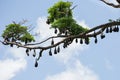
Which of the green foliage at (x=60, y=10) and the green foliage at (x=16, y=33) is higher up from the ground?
the green foliage at (x=60, y=10)

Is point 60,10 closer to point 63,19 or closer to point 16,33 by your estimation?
point 63,19

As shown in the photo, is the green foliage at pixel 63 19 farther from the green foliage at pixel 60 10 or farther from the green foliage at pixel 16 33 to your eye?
the green foliage at pixel 16 33

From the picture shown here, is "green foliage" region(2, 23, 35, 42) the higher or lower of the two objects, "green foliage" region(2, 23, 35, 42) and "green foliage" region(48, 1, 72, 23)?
the lower

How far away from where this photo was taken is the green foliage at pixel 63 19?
95.3 feet

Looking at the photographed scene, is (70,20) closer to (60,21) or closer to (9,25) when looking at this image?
(60,21)

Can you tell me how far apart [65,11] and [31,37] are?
232 inches

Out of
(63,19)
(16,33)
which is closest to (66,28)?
(63,19)

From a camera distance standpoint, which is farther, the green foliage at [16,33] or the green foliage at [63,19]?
the green foliage at [16,33]

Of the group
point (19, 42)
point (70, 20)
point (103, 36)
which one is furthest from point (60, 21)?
point (19, 42)

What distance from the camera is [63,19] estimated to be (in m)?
29.4

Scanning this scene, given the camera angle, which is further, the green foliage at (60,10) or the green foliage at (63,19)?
the green foliage at (60,10)

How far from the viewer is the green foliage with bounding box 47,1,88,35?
2906 cm

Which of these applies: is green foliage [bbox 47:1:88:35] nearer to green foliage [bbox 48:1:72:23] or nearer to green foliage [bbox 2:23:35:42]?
green foliage [bbox 48:1:72:23]

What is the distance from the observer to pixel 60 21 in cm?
2942
